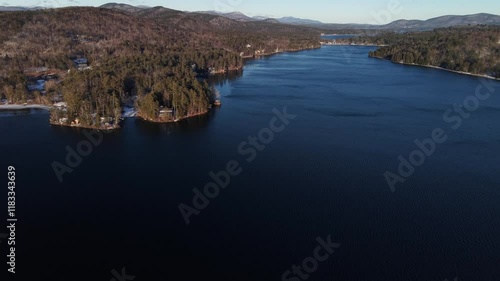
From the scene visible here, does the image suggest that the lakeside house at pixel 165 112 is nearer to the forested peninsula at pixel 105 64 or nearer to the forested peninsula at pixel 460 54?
the forested peninsula at pixel 105 64

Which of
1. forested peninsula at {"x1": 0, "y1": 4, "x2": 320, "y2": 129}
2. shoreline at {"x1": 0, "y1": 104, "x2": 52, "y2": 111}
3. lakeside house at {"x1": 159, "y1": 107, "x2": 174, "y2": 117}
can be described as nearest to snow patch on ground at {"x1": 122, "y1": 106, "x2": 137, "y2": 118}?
forested peninsula at {"x1": 0, "y1": 4, "x2": 320, "y2": 129}

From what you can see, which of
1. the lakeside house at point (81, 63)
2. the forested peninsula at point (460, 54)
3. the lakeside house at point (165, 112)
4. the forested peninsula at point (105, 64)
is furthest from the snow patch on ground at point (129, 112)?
the forested peninsula at point (460, 54)

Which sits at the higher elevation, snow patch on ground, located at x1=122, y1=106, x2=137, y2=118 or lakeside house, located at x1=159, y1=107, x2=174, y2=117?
lakeside house, located at x1=159, y1=107, x2=174, y2=117

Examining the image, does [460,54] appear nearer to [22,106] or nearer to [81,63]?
[81,63]

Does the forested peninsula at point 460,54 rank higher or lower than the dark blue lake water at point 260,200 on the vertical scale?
higher

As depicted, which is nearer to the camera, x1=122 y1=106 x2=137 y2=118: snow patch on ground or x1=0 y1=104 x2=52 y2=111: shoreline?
x1=122 y1=106 x2=137 y2=118: snow patch on ground

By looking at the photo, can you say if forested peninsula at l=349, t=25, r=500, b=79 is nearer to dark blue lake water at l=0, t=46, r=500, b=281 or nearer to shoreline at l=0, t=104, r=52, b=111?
dark blue lake water at l=0, t=46, r=500, b=281
